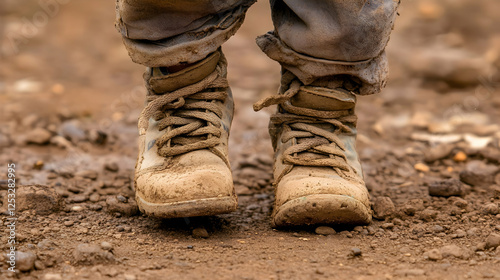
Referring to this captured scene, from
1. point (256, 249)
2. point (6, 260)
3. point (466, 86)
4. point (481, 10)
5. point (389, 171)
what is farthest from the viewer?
point (481, 10)

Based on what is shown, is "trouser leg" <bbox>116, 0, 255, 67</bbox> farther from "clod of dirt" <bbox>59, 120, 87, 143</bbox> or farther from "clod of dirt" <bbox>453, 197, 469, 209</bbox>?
"clod of dirt" <bbox>59, 120, 87, 143</bbox>

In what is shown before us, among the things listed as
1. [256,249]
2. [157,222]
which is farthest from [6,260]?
[256,249]

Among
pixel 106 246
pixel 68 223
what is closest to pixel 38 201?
pixel 68 223

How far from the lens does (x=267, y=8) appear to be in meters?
3.78

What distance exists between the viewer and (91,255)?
1.31 m

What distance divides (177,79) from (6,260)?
25.4 inches

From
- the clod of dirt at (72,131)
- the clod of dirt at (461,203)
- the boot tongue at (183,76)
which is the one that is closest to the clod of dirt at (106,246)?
the boot tongue at (183,76)

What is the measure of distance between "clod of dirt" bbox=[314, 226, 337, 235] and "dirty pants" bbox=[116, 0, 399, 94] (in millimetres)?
414

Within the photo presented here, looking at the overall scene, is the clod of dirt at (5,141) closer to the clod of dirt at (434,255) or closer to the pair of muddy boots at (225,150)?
the pair of muddy boots at (225,150)

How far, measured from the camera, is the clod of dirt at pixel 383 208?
1668 mm

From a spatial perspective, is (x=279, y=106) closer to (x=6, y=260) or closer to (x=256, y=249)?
A: (x=256, y=249)

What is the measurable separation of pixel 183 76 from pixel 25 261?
64 cm

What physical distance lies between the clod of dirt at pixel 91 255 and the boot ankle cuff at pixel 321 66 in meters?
0.72

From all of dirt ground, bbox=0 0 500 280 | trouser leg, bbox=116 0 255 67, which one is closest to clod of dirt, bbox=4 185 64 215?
dirt ground, bbox=0 0 500 280
